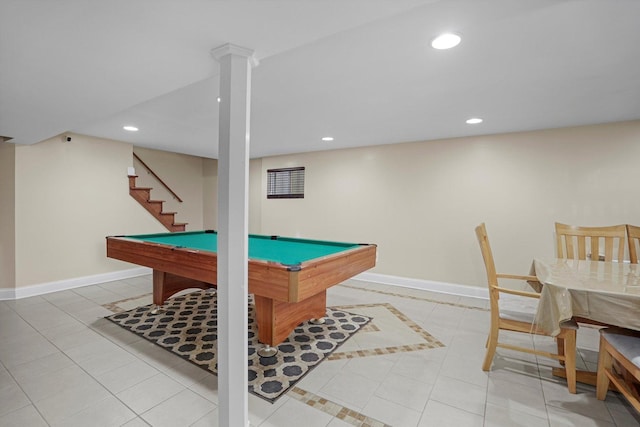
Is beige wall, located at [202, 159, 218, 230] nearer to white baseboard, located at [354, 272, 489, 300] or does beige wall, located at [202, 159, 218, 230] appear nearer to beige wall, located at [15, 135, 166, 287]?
beige wall, located at [15, 135, 166, 287]

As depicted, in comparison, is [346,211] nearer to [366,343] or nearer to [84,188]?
[366,343]

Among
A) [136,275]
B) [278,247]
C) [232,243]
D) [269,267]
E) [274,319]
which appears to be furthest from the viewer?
[136,275]

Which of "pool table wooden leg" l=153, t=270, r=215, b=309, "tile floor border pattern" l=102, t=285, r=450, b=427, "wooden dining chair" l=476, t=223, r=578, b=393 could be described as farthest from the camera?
"pool table wooden leg" l=153, t=270, r=215, b=309

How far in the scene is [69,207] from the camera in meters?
4.09

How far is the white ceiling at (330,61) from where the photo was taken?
50.1 inches

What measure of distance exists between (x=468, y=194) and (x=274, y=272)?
3.28m

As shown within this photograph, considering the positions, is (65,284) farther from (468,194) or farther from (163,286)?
(468,194)

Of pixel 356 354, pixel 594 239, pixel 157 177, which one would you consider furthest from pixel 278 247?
pixel 157 177

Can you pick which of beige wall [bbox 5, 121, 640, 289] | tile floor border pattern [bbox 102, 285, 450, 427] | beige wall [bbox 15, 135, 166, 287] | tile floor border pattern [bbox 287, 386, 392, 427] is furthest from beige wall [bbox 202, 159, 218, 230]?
tile floor border pattern [bbox 287, 386, 392, 427]

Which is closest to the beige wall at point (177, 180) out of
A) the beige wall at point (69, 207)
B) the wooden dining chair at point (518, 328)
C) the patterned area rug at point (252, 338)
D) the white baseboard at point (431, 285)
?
the beige wall at point (69, 207)

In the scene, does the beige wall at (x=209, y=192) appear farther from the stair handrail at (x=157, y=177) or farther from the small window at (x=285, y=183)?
the small window at (x=285, y=183)

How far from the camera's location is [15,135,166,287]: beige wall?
3738mm

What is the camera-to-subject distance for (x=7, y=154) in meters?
3.66

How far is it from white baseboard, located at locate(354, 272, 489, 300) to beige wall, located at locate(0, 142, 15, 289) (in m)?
4.87
